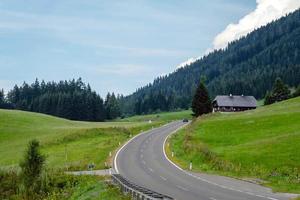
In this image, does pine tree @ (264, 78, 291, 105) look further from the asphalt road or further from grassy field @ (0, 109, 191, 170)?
the asphalt road

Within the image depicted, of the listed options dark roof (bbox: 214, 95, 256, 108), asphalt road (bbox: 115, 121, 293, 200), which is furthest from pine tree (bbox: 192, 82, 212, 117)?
asphalt road (bbox: 115, 121, 293, 200)

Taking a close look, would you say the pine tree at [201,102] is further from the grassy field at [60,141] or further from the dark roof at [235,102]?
the dark roof at [235,102]

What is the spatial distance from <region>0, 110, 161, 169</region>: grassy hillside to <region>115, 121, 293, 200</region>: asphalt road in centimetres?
415

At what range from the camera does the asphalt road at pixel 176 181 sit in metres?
30.2

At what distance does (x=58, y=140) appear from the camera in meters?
80.6

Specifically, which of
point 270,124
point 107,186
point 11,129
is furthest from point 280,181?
point 11,129

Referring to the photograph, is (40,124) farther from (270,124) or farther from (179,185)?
(179,185)

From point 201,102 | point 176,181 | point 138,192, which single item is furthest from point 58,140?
point 138,192

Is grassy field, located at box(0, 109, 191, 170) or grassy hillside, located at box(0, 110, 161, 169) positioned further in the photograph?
grassy hillside, located at box(0, 110, 161, 169)

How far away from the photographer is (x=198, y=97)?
120812 millimetres

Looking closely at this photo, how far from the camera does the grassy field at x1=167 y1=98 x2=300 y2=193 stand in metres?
39.0

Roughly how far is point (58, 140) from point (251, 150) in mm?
40470

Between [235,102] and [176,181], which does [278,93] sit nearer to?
[235,102]

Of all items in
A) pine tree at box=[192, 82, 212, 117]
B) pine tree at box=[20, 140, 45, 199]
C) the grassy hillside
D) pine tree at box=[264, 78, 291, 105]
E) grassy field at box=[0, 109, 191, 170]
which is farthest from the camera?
pine tree at box=[264, 78, 291, 105]
